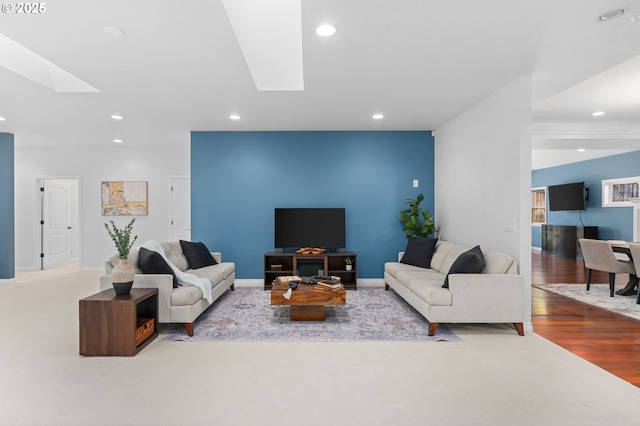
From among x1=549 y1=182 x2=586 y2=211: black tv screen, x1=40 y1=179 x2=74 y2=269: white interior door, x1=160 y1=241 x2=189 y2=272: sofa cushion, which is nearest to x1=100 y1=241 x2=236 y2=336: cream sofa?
x1=160 y1=241 x2=189 y2=272: sofa cushion

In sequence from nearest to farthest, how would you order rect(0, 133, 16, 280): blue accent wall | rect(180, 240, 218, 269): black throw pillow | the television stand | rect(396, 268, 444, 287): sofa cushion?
rect(396, 268, 444, 287): sofa cushion → rect(180, 240, 218, 269): black throw pillow → the television stand → rect(0, 133, 16, 280): blue accent wall

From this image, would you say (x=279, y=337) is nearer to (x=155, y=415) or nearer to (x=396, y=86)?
(x=155, y=415)

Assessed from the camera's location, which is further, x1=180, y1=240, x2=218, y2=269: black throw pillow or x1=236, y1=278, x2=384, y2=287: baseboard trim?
x1=236, y1=278, x2=384, y2=287: baseboard trim

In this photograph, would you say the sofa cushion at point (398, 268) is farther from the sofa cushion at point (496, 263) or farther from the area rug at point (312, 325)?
the sofa cushion at point (496, 263)

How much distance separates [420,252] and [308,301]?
2144mm

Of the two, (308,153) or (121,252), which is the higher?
(308,153)

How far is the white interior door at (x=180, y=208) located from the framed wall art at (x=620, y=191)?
10.1 metres

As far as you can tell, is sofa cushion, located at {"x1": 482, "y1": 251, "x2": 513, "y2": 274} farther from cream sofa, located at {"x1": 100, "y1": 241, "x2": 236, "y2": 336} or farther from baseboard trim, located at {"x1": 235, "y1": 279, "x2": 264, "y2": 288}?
baseboard trim, located at {"x1": 235, "y1": 279, "x2": 264, "y2": 288}

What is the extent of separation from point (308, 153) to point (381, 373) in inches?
157

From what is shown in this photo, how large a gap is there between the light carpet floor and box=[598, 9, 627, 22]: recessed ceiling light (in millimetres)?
2707

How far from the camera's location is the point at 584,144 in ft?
20.6

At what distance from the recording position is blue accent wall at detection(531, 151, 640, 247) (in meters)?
7.66

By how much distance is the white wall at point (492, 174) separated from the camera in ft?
11.4

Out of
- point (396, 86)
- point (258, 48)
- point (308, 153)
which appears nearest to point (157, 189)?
point (308, 153)
